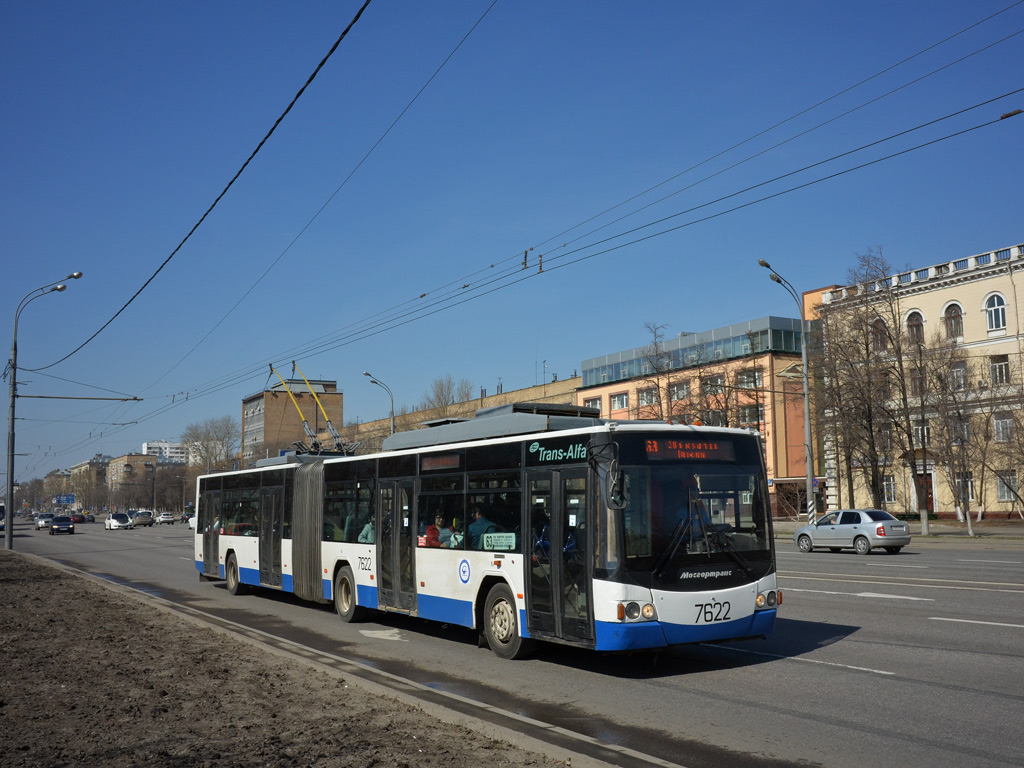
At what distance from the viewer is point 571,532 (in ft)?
34.9

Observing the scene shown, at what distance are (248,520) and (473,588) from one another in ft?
32.9

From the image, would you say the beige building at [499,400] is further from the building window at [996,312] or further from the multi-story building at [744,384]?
the building window at [996,312]

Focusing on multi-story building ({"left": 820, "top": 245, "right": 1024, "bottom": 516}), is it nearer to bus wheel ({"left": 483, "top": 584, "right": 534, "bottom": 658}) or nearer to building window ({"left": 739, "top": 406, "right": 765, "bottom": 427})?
building window ({"left": 739, "top": 406, "right": 765, "bottom": 427})

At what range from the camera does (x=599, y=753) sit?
689cm

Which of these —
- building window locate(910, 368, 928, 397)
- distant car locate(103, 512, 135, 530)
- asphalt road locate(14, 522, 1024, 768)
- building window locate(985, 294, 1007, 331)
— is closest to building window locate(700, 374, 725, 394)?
building window locate(910, 368, 928, 397)

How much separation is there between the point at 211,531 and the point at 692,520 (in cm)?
1601

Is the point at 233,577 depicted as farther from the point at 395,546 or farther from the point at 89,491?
the point at 89,491

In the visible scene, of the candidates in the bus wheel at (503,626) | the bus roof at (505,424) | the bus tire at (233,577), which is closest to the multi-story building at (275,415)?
the bus tire at (233,577)

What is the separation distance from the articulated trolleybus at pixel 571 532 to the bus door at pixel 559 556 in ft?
0.07

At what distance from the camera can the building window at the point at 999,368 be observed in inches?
1998

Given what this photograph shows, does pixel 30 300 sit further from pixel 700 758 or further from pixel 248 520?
pixel 700 758

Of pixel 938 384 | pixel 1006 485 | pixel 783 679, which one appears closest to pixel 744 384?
pixel 938 384

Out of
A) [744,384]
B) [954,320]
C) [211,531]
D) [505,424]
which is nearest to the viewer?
[505,424]

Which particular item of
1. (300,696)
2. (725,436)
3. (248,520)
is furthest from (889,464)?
(300,696)
